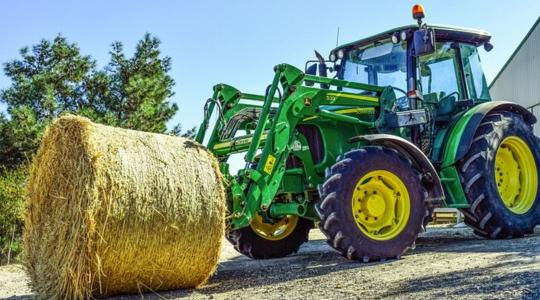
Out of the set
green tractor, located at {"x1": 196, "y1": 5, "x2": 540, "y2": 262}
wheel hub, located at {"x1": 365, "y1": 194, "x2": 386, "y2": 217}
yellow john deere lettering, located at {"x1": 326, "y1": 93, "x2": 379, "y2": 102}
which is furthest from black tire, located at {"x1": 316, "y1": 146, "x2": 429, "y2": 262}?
yellow john deere lettering, located at {"x1": 326, "y1": 93, "x2": 379, "y2": 102}

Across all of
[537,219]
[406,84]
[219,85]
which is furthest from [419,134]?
[219,85]

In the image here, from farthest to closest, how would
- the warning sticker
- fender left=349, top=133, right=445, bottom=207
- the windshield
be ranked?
1. the windshield
2. fender left=349, top=133, right=445, bottom=207
3. the warning sticker

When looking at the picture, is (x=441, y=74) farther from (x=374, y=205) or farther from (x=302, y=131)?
(x=374, y=205)

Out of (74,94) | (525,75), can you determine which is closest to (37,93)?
(74,94)

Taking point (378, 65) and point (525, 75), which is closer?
point (378, 65)

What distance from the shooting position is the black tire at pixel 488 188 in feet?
24.3

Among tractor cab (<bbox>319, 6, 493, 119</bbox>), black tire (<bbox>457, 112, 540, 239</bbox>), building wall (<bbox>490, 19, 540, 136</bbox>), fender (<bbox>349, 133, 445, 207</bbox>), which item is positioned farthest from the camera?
building wall (<bbox>490, 19, 540, 136</bbox>)

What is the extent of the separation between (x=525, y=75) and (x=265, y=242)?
48.0ft

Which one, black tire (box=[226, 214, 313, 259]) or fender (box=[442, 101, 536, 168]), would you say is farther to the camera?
black tire (box=[226, 214, 313, 259])

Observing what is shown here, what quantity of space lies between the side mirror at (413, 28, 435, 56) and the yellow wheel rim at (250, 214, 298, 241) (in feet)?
8.21

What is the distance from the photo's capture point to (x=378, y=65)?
7855 mm

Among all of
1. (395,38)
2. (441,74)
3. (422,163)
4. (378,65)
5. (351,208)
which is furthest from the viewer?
(441,74)

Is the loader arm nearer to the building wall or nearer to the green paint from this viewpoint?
the green paint

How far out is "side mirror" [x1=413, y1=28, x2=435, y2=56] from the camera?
22.3 ft
